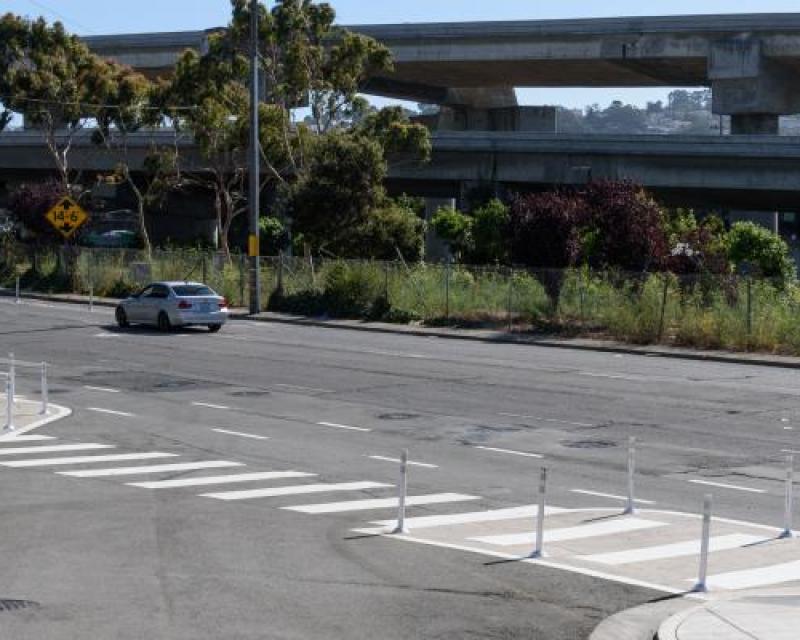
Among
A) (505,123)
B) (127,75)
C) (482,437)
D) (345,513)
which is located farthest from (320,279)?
(505,123)

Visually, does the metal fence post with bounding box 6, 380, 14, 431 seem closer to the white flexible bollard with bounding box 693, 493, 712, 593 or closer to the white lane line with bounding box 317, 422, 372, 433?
the white lane line with bounding box 317, 422, 372, 433

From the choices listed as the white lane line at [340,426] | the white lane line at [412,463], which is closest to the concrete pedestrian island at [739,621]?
the white lane line at [412,463]

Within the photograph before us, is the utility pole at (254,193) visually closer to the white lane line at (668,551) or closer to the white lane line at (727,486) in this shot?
the white lane line at (727,486)

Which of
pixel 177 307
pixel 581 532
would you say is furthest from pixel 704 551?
pixel 177 307

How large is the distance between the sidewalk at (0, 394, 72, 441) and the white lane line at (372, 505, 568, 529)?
28.7 ft

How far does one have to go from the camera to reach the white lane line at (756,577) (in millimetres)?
12773

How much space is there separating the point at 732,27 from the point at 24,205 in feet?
116

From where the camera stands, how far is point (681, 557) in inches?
547

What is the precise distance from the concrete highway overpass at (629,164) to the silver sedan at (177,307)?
74.8 ft

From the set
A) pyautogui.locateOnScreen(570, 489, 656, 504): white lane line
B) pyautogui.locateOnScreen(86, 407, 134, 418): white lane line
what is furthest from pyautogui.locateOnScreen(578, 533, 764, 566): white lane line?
pyautogui.locateOnScreen(86, 407, 134, 418): white lane line

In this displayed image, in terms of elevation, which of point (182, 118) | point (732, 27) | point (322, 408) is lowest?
point (322, 408)

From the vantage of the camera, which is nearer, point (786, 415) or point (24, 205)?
point (786, 415)

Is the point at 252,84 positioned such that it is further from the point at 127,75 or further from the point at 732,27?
the point at 732,27

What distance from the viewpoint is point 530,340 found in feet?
138
